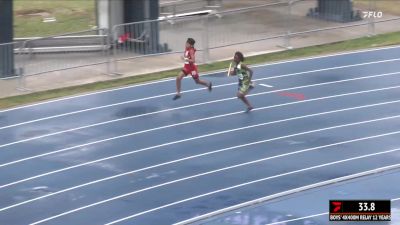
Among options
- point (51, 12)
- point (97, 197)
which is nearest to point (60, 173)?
point (97, 197)

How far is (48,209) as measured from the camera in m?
18.0

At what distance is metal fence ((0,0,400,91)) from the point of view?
26.3 metres

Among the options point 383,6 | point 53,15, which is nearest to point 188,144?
point 383,6

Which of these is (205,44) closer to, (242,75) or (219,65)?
(219,65)

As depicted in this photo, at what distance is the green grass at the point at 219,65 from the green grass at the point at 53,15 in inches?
237

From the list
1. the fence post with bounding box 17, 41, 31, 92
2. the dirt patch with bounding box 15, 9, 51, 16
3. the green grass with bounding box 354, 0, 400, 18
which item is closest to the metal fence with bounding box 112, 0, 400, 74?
the green grass with bounding box 354, 0, 400, 18

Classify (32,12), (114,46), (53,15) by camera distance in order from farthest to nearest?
(32,12) → (53,15) → (114,46)

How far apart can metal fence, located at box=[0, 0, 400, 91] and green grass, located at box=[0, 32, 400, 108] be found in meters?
0.50

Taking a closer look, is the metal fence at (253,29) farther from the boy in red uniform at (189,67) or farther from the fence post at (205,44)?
the boy in red uniform at (189,67)

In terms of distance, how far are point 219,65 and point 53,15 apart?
26.9 ft

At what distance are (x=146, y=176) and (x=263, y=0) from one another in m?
15.7

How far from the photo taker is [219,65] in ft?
87.8

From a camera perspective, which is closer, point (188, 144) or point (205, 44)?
point (188, 144)

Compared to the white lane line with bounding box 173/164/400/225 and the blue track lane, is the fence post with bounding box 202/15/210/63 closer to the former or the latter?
the blue track lane
